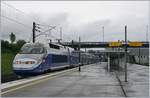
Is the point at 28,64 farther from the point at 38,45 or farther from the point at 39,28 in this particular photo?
the point at 39,28

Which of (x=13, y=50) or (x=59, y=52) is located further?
(x=13, y=50)

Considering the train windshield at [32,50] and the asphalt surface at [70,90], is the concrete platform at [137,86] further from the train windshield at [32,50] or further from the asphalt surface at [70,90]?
the train windshield at [32,50]

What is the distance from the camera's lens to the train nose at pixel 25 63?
2850 cm

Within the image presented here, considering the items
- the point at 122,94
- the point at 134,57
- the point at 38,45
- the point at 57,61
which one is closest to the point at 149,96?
the point at 122,94

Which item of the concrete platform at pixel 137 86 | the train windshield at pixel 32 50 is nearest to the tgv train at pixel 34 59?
the train windshield at pixel 32 50

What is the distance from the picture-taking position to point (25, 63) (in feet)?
94.2

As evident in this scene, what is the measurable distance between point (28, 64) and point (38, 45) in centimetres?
346

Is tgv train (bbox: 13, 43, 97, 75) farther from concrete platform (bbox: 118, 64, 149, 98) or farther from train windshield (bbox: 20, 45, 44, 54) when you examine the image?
concrete platform (bbox: 118, 64, 149, 98)

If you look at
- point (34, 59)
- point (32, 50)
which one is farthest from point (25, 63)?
point (32, 50)

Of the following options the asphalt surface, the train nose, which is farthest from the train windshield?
the asphalt surface

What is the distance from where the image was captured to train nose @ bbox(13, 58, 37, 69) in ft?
93.5

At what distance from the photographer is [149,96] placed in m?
13.9

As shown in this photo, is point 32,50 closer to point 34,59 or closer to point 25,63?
point 34,59

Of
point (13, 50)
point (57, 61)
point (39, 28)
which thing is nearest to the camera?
point (57, 61)
